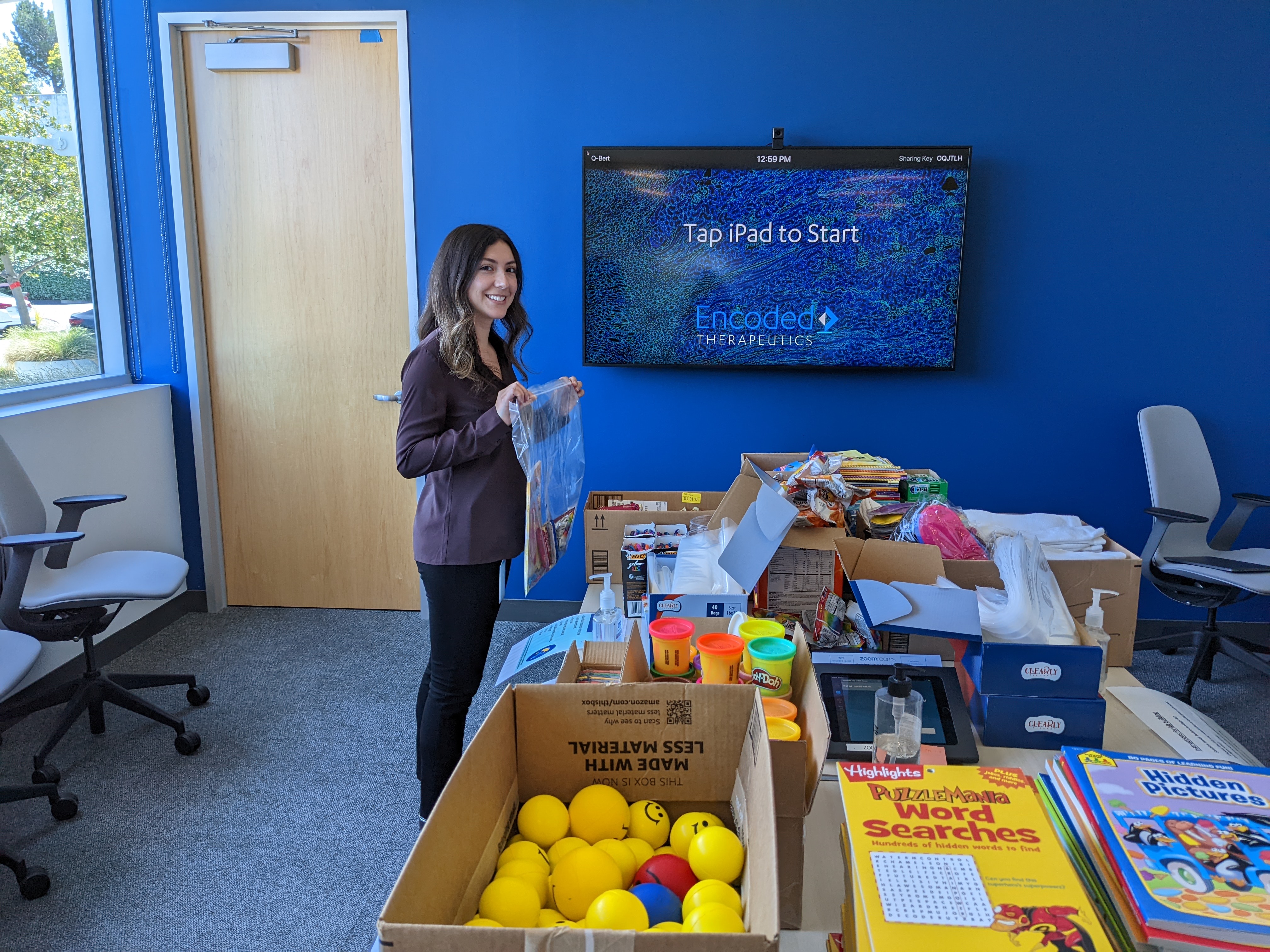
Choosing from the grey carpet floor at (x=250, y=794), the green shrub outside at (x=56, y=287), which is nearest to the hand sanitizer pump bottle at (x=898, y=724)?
the grey carpet floor at (x=250, y=794)

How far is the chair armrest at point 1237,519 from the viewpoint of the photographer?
10.3 feet

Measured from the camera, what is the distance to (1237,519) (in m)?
3.20

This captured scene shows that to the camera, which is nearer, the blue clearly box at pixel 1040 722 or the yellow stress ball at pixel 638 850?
the yellow stress ball at pixel 638 850

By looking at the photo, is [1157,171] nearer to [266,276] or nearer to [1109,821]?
[1109,821]

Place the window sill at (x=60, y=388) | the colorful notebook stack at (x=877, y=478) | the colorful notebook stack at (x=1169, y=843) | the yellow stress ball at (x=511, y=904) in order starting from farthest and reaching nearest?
the window sill at (x=60, y=388)
the colorful notebook stack at (x=877, y=478)
the yellow stress ball at (x=511, y=904)
the colorful notebook stack at (x=1169, y=843)

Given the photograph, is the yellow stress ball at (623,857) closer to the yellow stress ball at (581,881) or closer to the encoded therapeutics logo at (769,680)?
the yellow stress ball at (581,881)

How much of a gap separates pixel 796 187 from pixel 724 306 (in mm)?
511

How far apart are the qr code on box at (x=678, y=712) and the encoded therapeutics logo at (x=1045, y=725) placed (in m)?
0.64

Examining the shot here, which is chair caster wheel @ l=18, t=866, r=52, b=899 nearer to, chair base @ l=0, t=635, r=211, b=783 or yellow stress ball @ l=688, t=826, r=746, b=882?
chair base @ l=0, t=635, r=211, b=783

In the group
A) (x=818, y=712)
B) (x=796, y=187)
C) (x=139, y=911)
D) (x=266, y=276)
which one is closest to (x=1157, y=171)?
(x=796, y=187)

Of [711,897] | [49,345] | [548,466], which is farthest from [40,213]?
[711,897]

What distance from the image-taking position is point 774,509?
1677 mm

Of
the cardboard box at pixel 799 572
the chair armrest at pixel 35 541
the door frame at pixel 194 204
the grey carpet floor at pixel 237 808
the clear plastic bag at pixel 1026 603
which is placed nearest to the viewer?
the clear plastic bag at pixel 1026 603

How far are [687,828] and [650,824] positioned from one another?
51 mm
